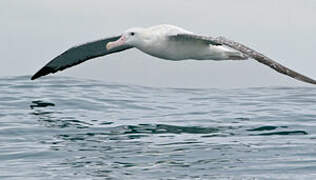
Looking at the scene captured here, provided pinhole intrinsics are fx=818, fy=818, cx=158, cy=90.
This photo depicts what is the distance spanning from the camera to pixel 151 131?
35.8ft

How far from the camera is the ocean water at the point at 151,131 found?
28.0 ft

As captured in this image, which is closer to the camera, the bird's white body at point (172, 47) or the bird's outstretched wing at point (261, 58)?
the bird's outstretched wing at point (261, 58)

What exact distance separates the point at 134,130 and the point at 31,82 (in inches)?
191

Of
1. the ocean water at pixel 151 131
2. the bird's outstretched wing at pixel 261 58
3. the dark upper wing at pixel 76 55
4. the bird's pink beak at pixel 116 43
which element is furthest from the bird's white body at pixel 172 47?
the dark upper wing at pixel 76 55

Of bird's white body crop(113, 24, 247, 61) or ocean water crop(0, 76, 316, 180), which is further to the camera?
bird's white body crop(113, 24, 247, 61)

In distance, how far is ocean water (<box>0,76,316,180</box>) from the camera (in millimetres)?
Result: 8539

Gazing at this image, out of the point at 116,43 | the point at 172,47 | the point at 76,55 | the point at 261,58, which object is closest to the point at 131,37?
the point at 116,43

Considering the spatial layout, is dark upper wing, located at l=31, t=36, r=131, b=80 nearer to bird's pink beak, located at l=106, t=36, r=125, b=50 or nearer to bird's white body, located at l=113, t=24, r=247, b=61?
bird's pink beak, located at l=106, t=36, r=125, b=50

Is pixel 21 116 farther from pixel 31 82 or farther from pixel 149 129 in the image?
pixel 31 82

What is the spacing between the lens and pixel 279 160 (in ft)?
28.9

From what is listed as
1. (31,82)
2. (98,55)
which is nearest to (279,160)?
(98,55)

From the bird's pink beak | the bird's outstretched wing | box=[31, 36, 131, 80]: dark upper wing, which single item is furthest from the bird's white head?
box=[31, 36, 131, 80]: dark upper wing

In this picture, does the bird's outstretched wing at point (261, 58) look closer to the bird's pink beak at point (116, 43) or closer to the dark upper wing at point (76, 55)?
the bird's pink beak at point (116, 43)

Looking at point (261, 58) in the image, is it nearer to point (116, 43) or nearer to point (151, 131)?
point (151, 131)
